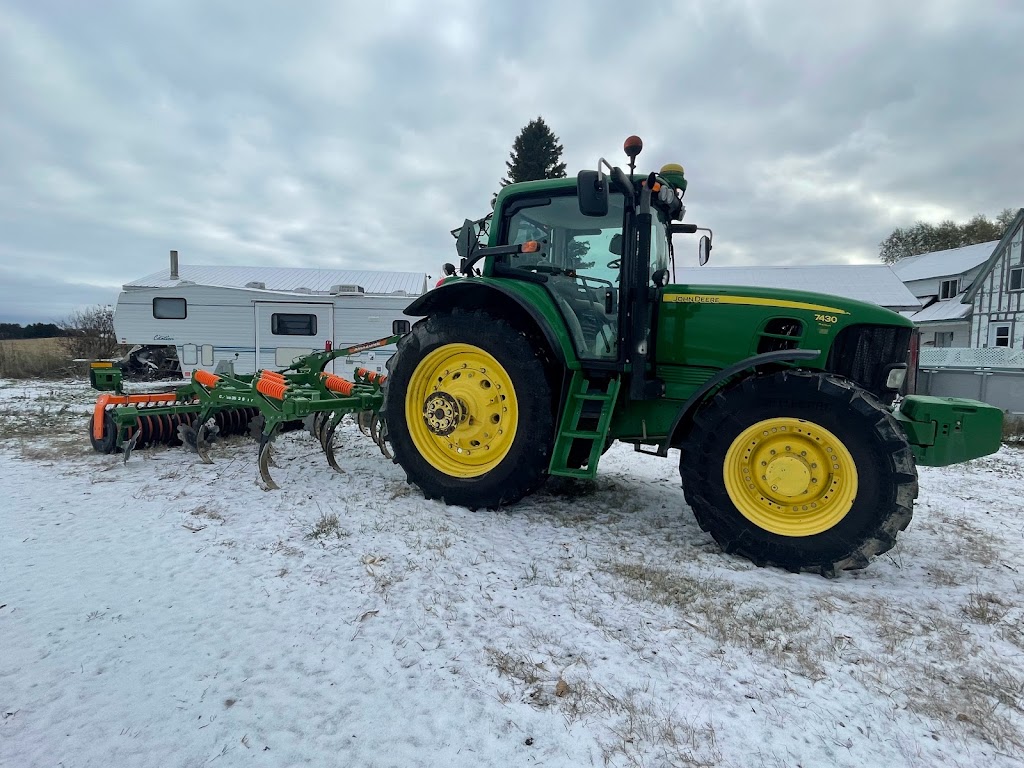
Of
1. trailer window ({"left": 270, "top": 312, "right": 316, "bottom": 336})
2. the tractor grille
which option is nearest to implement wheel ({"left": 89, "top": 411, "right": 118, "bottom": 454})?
the tractor grille

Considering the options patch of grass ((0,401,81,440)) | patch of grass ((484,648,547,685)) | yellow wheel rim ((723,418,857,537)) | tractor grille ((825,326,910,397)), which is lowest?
patch of grass ((484,648,547,685))

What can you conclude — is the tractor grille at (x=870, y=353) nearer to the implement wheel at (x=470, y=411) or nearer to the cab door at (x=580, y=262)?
the cab door at (x=580, y=262)

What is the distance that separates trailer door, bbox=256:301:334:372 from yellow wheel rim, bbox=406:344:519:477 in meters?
9.07

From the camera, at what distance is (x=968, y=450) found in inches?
113

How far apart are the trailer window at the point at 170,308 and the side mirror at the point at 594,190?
38.3 feet

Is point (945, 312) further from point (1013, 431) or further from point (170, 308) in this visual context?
point (170, 308)

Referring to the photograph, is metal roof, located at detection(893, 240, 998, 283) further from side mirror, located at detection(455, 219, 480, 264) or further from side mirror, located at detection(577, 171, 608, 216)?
side mirror, located at detection(577, 171, 608, 216)

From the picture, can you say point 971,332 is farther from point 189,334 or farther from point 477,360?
point 189,334

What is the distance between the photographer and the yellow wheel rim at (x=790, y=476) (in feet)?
9.28

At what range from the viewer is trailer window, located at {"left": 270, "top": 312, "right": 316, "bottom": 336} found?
12.3m

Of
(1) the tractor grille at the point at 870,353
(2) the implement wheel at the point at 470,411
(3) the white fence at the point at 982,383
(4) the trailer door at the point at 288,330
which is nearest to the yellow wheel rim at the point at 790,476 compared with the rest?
(1) the tractor grille at the point at 870,353

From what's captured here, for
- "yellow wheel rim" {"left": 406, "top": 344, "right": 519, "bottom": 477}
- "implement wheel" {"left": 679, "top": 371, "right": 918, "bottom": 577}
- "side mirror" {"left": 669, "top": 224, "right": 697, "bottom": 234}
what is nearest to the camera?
"implement wheel" {"left": 679, "top": 371, "right": 918, "bottom": 577}

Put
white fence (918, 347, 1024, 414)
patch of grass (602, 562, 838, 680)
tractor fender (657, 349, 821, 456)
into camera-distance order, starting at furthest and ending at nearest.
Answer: white fence (918, 347, 1024, 414)
tractor fender (657, 349, 821, 456)
patch of grass (602, 562, 838, 680)

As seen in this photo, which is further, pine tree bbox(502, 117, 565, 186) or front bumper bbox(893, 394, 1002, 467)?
pine tree bbox(502, 117, 565, 186)
